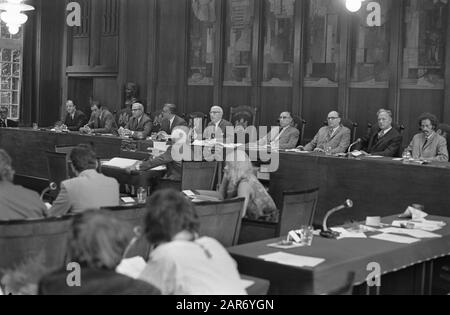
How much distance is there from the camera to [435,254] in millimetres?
4320

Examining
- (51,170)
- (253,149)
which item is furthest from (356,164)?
(51,170)

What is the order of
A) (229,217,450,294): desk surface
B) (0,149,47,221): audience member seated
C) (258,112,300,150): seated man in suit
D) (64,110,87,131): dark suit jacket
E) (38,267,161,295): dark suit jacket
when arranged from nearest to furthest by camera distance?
(38,267,161,295): dark suit jacket
(229,217,450,294): desk surface
(0,149,47,221): audience member seated
(258,112,300,150): seated man in suit
(64,110,87,131): dark suit jacket

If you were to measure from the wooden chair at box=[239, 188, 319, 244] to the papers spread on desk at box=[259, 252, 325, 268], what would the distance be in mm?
1307

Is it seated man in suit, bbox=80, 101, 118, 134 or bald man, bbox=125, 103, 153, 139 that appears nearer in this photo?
bald man, bbox=125, 103, 153, 139

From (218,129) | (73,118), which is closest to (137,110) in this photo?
(218,129)

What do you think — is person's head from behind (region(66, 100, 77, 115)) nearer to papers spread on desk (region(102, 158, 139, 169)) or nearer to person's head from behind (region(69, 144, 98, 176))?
papers spread on desk (region(102, 158, 139, 169))

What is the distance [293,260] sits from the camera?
3.59 metres

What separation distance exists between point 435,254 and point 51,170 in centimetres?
540

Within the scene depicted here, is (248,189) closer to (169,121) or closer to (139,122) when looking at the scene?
(169,121)

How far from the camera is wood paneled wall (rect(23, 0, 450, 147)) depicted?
9.66 metres

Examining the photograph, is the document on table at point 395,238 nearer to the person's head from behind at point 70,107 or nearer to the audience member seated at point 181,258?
the audience member seated at point 181,258

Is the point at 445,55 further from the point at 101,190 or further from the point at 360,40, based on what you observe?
the point at 101,190

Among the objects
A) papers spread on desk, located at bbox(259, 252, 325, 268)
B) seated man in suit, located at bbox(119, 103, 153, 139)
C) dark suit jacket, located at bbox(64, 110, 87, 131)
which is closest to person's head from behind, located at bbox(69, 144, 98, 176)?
papers spread on desk, located at bbox(259, 252, 325, 268)

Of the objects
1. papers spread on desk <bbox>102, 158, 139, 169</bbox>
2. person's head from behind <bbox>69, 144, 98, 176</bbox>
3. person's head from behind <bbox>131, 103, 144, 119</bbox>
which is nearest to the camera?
person's head from behind <bbox>69, 144, 98, 176</bbox>
